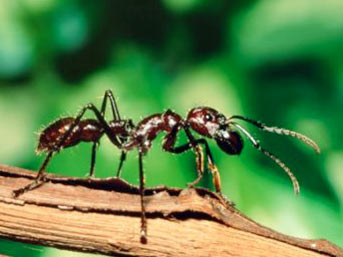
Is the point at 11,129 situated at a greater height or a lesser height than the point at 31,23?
lesser

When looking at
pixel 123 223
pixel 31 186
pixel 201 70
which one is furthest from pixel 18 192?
pixel 201 70

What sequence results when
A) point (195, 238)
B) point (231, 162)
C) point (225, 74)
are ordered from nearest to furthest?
point (195, 238)
point (231, 162)
point (225, 74)

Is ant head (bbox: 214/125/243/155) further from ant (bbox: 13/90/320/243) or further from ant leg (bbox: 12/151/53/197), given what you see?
ant leg (bbox: 12/151/53/197)

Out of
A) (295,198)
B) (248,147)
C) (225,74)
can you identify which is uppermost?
(225,74)

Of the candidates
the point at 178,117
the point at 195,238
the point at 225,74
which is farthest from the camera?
the point at 225,74

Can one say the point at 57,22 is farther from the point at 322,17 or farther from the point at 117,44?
the point at 322,17

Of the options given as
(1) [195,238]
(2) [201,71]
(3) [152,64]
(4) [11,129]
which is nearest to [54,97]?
(4) [11,129]

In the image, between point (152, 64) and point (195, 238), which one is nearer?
point (195, 238)

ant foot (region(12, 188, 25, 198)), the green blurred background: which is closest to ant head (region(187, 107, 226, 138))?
the green blurred background
